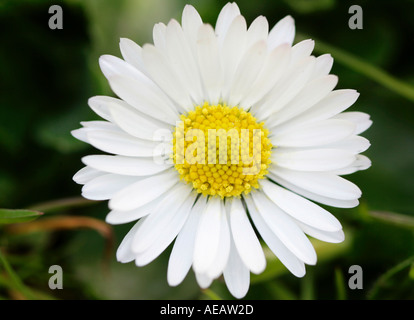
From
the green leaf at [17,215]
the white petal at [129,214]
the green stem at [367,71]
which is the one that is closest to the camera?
the white petal at [129,214]

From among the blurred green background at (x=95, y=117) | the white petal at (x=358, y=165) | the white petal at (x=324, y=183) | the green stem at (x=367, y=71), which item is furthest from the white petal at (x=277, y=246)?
the green stem at (x=367, y=71)

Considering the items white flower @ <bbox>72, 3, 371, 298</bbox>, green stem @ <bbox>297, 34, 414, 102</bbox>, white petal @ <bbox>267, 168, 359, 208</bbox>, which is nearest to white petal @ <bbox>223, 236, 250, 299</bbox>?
white flower @ <bbox>72, 3, 371, 298</bbox>

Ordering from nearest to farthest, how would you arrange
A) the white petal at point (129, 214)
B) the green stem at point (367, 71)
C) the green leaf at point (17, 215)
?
the white petal at point (129, 214) → the green leaf at point (17, 215) → the green stem at point (367, 71)

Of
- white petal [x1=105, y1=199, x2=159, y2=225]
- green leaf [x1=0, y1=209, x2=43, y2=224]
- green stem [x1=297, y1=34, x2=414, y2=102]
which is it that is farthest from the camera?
green stem [x1=297, y1=34, x2=414, y2=102]

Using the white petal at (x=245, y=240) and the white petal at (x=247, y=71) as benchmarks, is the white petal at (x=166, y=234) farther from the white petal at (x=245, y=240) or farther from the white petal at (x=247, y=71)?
the white petal at (x=247, y=71)

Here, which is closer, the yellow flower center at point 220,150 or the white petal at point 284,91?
the white petal at point 284,91
